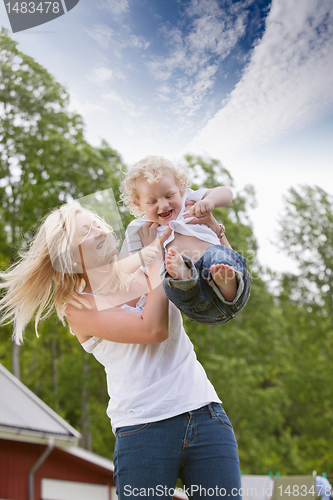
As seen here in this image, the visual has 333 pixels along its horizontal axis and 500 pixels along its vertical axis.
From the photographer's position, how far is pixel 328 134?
260cm

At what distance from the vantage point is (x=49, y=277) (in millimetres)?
1960

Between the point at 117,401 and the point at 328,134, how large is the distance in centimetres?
200

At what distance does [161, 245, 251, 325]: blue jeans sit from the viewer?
1.61m

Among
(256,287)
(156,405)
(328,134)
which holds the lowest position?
(156,405)

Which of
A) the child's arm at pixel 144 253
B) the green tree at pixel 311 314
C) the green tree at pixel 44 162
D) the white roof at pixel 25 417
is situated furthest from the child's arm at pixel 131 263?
the green tree at pixel 311 314

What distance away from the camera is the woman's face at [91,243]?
6.20ft

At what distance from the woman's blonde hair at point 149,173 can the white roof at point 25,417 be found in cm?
586

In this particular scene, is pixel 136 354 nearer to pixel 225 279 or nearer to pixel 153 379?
pixel 153 379

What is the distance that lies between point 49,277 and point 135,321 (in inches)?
21.0

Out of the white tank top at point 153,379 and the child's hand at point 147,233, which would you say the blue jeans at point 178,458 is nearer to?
the white tank top at point 153,379

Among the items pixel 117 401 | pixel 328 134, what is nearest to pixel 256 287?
pixel 328 134

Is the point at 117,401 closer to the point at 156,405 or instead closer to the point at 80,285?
the point at 156,405

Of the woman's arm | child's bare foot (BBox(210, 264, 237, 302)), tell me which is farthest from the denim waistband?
child's bare foot (BBox(210, 264, 237, 302))

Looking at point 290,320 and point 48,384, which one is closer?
point 48,384
